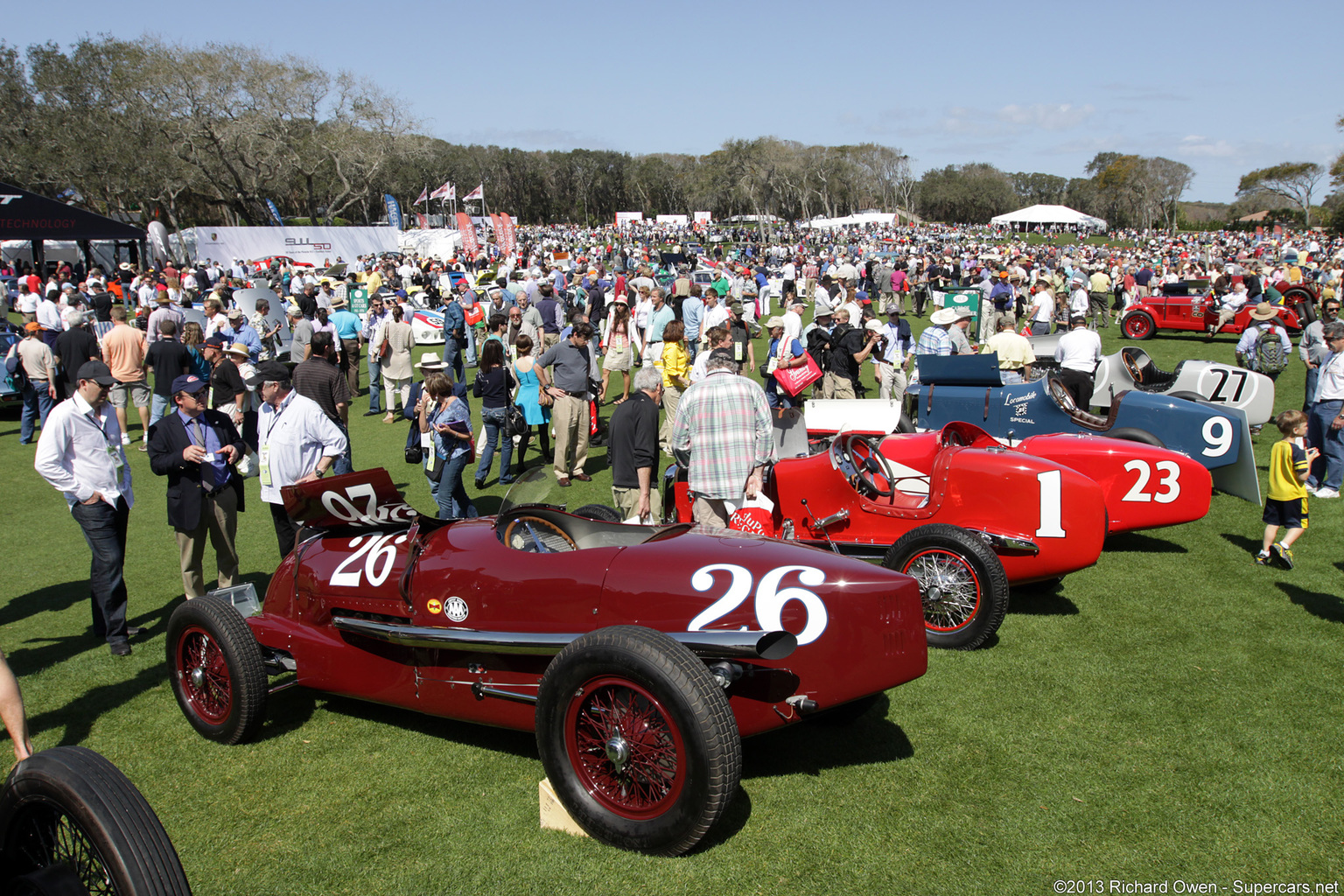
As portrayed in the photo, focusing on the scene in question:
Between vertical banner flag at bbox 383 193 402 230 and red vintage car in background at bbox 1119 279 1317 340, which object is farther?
vertical banner flag at bbox 383 193 402 230

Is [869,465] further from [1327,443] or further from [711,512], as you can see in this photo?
[1327,443]

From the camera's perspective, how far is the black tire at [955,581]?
514 cm

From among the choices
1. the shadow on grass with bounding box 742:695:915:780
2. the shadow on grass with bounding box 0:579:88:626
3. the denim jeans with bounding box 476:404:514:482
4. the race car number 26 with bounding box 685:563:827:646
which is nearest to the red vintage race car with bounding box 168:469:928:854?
the race car number 26 with bounding box 685:563:827:646

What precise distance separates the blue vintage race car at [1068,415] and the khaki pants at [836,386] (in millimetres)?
766

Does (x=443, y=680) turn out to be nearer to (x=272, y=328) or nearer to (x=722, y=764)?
(x=722, y=764)

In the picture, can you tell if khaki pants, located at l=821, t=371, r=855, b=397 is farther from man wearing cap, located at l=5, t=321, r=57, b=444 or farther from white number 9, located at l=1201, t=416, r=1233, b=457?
man wearing cap, located at l=5, t=321, r=57, b=444

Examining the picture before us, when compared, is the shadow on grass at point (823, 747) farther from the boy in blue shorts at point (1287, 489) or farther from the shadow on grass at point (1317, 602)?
the boy in blue shorts at point (1287, 489)

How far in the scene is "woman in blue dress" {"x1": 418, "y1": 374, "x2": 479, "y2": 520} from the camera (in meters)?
7.73

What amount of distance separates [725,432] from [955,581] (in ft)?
6.10

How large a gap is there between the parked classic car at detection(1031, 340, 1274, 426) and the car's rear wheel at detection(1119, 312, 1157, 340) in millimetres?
11226

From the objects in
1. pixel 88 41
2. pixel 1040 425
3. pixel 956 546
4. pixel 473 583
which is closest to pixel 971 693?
pixel 956 546

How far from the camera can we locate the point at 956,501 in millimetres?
6016

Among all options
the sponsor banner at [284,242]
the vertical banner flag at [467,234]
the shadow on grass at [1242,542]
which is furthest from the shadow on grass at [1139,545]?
the sponsor banner at [284,242]

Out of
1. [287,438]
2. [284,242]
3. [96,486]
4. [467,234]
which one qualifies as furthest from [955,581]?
[284,242]
